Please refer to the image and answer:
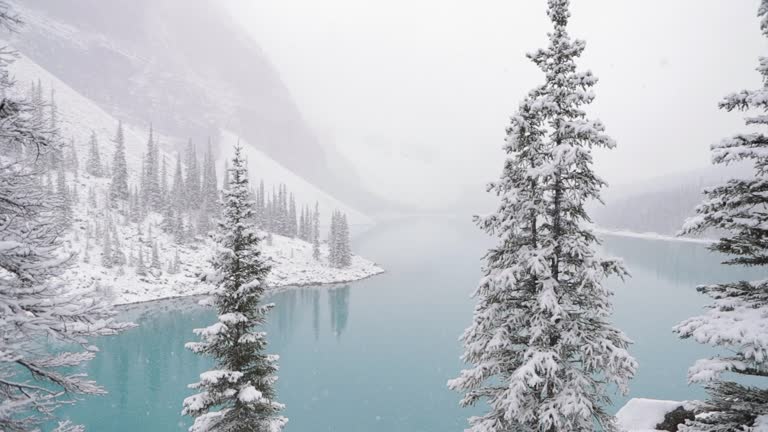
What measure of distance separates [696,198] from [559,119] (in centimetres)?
22477

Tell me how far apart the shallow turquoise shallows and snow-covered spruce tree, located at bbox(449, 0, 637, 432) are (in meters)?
24.6

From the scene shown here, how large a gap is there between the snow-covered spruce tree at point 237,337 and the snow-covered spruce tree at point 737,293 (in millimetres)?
12169

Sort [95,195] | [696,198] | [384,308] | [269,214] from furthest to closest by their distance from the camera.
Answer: [696,198] < [269,214] < [95,195] < [384,308]

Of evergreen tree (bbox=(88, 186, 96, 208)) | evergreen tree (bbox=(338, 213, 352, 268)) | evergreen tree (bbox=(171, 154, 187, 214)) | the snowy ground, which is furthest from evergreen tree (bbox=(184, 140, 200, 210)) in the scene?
evergreen tree (bbox=(338, 213, 352, 268))

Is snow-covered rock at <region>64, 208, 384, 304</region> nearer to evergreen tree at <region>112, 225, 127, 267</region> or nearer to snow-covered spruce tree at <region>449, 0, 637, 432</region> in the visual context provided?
evergreen tree at <region>112, 225, 127, 267</region>

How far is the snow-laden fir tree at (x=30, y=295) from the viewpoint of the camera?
6.05 m

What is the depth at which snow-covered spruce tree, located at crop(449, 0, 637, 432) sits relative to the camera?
30.9ft

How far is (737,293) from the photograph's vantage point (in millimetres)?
7398

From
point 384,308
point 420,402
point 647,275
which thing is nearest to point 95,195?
point 384,308

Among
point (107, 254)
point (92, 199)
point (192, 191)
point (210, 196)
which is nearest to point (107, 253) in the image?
point (107, 254)

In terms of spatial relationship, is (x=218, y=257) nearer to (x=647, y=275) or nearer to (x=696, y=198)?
(x=647, y=275)

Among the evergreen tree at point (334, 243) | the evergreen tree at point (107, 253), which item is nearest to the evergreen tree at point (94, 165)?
the evergreen tree at point (107, 253)

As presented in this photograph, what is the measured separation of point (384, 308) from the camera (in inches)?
2685

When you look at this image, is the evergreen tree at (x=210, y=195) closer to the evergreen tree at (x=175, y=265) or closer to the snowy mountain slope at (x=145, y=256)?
the snowy mountain slope at (x=145, y=256)
